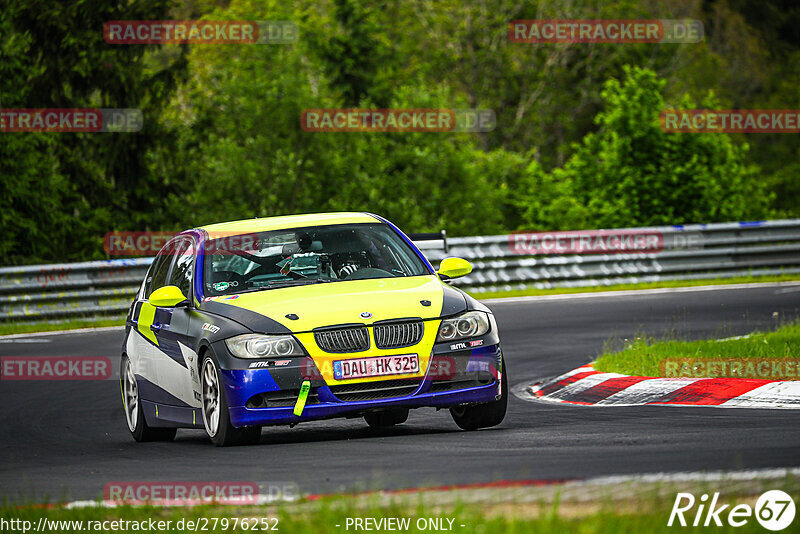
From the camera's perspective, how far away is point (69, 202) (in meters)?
36.5

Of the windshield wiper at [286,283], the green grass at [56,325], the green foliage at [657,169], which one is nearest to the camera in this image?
the windshield wiper at [286,283]

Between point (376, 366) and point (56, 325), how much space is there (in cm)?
1362

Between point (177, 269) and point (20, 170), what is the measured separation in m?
20.8

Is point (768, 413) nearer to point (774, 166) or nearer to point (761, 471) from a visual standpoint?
point (761, 471)

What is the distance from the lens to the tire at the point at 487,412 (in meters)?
9.68

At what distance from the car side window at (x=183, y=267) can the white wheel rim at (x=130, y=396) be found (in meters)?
0.88

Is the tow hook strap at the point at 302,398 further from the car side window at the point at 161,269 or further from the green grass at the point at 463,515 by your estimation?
the green grass at the point at 463,515

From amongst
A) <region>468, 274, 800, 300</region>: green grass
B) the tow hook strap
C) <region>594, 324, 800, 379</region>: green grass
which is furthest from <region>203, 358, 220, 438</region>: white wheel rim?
<region>468, 274, 800, 300</region>: green grass

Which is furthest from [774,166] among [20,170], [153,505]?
[153,505]

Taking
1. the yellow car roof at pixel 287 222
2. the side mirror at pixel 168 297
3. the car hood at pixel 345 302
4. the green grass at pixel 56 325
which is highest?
the yellow car roof at pixel 287 222

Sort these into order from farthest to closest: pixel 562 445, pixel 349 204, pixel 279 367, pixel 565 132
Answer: pixel 565 132 → pixel 349 204 → pixel 279 367 → pixel 562 445

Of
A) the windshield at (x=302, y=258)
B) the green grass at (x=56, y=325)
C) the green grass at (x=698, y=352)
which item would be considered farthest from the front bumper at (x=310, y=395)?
the green grass at (x=56, y=325)

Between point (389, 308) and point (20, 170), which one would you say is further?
point (20, 170)

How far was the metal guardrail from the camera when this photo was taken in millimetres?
21969
